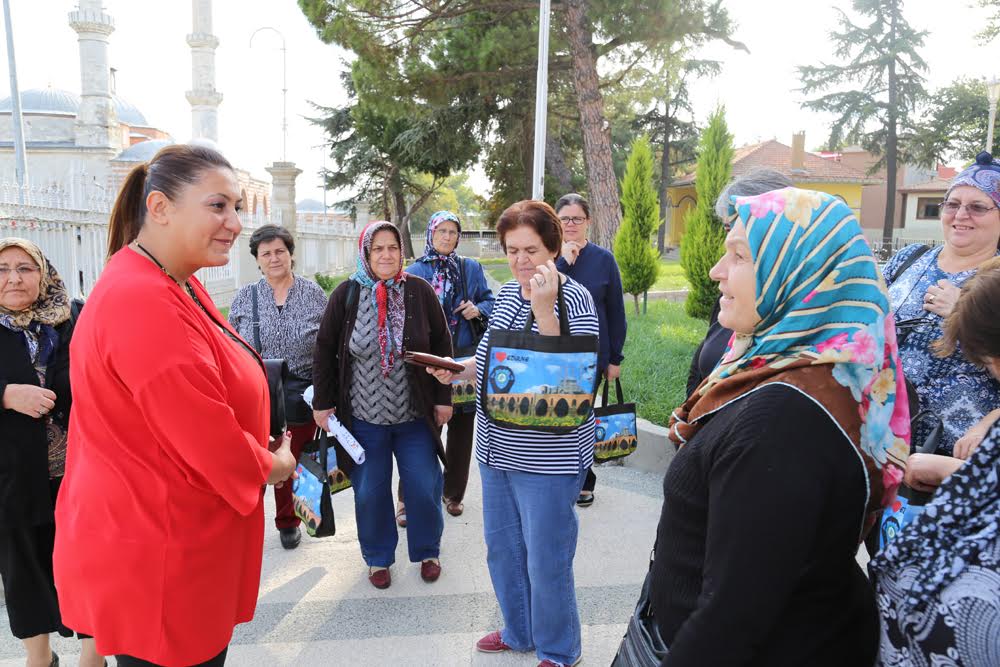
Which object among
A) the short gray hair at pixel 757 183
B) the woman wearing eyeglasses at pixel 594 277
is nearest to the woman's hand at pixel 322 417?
the woman wearing eyeglasses at pixel 594 277

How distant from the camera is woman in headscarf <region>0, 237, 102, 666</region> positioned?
278 cm

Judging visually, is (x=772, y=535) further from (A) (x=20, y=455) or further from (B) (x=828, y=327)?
(A) (x=20, y=455)

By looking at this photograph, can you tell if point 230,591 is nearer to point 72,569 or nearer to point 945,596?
point 72,569

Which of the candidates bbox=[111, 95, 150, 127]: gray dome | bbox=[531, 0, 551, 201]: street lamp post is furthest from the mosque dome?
bbox=[531, 0, 551, 201]: street lamp post

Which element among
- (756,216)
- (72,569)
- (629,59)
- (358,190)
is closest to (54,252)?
(72,569)

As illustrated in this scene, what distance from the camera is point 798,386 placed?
1289mm

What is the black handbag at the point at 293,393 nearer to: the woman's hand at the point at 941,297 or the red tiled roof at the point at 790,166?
the woman's hand at the point at 941,297

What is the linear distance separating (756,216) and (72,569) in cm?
189

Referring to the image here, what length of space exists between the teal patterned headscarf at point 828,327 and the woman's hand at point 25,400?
2.69 meters

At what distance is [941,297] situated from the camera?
271cm

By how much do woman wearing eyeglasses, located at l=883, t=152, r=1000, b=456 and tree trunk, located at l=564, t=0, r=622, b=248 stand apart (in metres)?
11.7

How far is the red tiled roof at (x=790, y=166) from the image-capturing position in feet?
124

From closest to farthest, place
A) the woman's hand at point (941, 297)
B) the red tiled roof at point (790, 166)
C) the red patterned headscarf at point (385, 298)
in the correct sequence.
Answer: the woman's hand at point (941, 297)
the red patterned headscarf at point (385, 298)
the red tiled roof at point (790, 166)

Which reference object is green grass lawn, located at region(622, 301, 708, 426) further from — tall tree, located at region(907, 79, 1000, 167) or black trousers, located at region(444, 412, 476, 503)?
tall tree, located at region(907, 79, 1000, 167)
